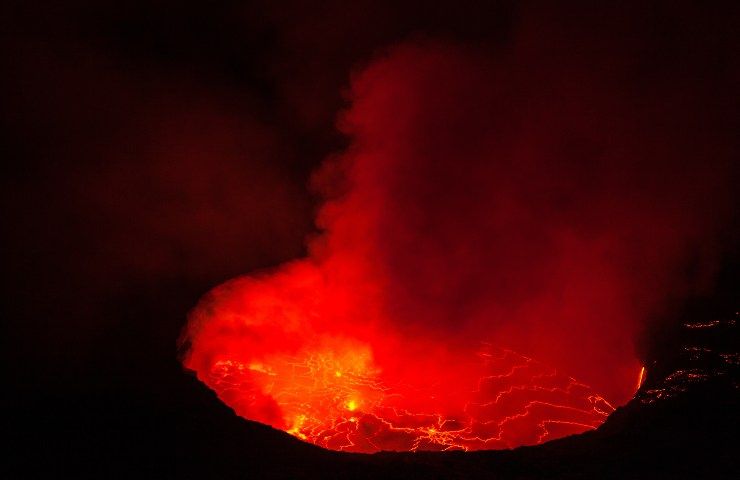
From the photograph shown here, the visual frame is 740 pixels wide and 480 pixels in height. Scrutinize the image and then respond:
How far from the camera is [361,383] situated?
934 cm

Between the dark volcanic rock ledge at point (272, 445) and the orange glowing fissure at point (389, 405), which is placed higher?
the orange glowing fissure at point (389, 405)

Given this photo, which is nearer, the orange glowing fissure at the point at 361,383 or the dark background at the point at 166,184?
the dark background at the point at 166,184

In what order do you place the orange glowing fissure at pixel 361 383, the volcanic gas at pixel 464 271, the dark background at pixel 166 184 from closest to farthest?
the dark background at pixel 166 184, the orange glowing fissure at pixel 361 383, the volcanic gas at pixel 464 271

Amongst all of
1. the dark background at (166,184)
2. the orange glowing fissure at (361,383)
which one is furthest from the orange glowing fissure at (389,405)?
the dark background at (166,184)

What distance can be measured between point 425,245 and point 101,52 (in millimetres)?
7690

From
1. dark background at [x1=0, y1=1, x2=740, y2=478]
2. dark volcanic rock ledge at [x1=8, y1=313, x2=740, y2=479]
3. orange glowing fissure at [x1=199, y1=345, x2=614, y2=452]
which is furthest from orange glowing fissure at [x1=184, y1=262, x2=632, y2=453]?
dark volcanic rock ledge at [x1=8, y1=313, x2=740, y2=479]

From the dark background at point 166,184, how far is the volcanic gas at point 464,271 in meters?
0.78

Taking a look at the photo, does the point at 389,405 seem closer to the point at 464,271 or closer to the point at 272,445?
the point at 272,445

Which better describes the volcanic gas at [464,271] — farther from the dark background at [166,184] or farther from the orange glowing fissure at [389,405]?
the dark background at [166,184]

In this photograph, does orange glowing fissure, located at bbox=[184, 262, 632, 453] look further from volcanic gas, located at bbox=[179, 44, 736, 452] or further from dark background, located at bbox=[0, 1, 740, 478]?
dark background, located at bbox=[0, 1, 740, 478]

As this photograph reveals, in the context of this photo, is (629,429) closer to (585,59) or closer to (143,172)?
(585,59)

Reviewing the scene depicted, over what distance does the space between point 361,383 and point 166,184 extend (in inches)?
240

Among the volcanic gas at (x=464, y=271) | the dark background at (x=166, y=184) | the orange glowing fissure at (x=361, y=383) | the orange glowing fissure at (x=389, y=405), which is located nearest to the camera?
the dark background at (x=166, y=184)

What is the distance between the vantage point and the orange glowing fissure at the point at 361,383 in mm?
8016
